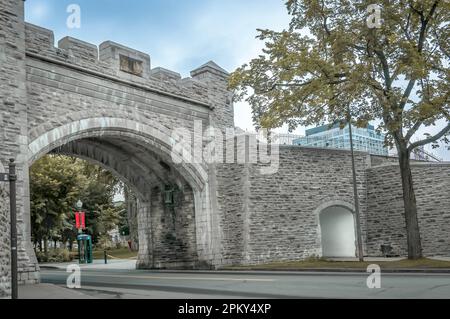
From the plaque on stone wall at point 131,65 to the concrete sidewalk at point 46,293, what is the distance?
27.4 ft

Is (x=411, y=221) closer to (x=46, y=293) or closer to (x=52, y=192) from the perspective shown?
(x=46, y=293)

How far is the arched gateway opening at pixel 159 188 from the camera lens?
18750mm

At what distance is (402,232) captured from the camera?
22719 mm

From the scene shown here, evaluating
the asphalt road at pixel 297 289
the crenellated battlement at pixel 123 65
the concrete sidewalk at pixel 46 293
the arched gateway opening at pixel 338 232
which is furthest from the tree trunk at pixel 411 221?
the concrete sidewalk at pixel 46 293

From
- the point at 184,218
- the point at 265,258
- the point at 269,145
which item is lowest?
the point at 265,258

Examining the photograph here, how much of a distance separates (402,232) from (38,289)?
Result: 16.6 metres

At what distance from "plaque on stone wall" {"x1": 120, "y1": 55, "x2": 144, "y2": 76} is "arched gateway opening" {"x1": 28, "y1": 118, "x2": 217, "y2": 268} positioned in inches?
75.7

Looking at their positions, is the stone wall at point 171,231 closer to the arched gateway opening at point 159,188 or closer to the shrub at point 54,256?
the arched gateway opening at point 159,188

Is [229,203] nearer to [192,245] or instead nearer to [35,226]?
[192,245]

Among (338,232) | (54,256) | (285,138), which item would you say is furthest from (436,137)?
(54,256)

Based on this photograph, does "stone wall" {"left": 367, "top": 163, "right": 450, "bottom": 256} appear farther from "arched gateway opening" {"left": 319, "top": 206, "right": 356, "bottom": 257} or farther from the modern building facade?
the modern building facade

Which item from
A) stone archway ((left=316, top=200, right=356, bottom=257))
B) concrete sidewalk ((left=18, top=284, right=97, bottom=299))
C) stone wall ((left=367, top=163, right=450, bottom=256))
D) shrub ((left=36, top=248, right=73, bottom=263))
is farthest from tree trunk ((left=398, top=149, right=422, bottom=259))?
shrub ((left=36, top=248, right=73, bottom=263))

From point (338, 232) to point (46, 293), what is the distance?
679 inches

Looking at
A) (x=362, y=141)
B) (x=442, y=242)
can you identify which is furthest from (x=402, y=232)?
(x=362, y=141)
